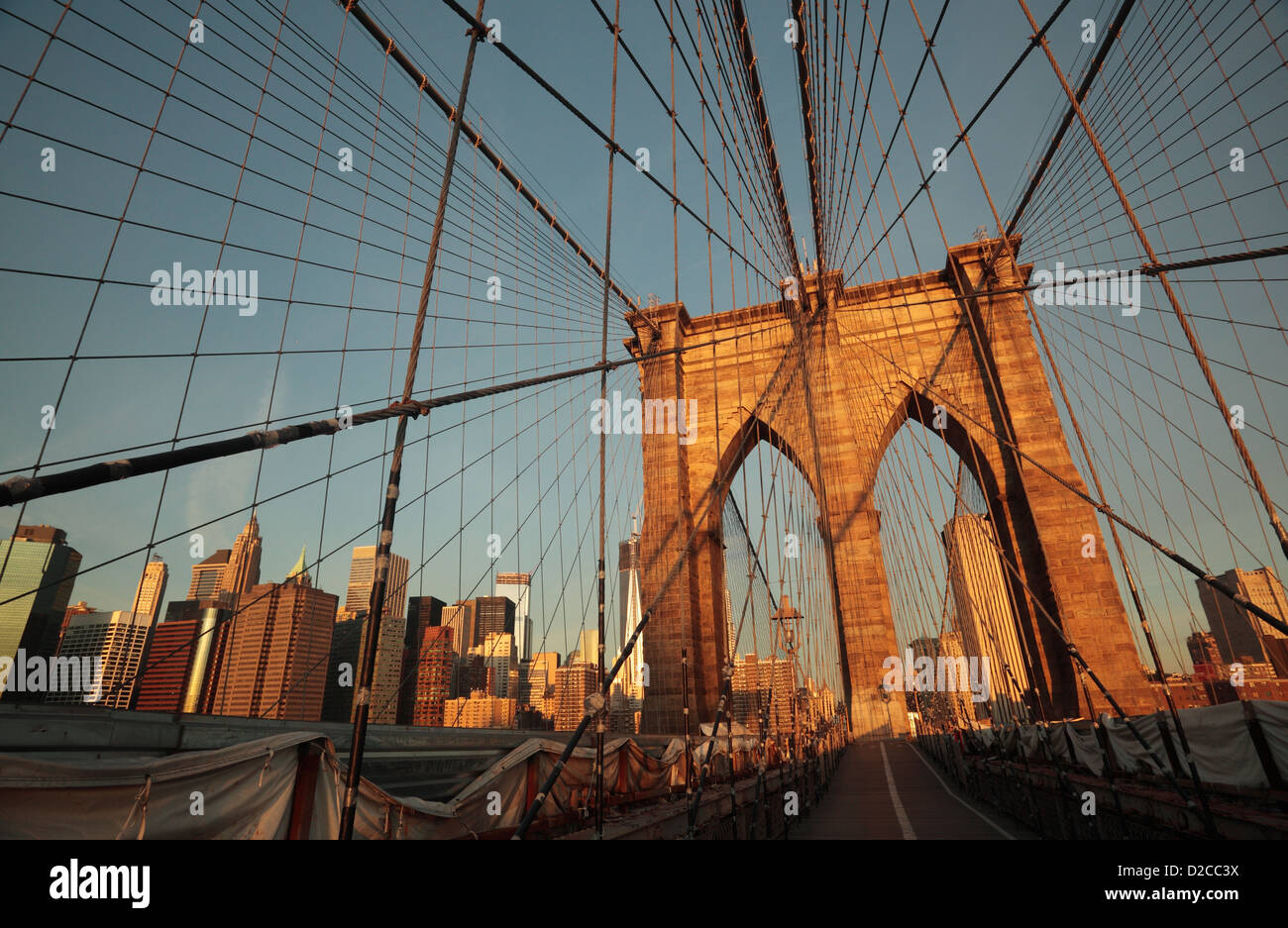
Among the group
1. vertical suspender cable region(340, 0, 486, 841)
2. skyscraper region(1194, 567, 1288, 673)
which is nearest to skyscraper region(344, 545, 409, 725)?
vertical suspender cable region(340, 0, 486, 841)

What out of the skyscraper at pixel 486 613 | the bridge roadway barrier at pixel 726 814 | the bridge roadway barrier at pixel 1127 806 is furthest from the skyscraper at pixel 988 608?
the skyscraper at pixel 486 613

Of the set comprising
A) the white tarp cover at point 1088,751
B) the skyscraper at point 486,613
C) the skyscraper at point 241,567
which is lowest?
the white tarp cover at point 1088,751

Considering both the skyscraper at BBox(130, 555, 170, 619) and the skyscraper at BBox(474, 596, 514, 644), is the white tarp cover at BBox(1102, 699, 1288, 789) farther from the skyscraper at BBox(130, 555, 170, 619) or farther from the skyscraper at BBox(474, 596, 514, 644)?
the skyscraper at BBox(474, 596, 514, 644)

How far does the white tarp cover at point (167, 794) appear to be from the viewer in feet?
7.51

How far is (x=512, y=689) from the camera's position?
52.7ft

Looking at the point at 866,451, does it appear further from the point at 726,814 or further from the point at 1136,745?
the point at 726,814

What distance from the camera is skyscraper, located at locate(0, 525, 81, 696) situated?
14.1 ft

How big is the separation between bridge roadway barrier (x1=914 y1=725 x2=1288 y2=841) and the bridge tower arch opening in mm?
8644

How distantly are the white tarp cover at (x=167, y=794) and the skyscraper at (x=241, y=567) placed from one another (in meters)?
7.35

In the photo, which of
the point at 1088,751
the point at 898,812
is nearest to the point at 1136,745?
the point at 1088,751

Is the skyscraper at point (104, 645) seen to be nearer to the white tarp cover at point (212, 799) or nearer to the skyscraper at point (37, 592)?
the skyscraper at point (37, 592)

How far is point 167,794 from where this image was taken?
8.73ft

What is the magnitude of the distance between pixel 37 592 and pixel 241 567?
624 centimetres
